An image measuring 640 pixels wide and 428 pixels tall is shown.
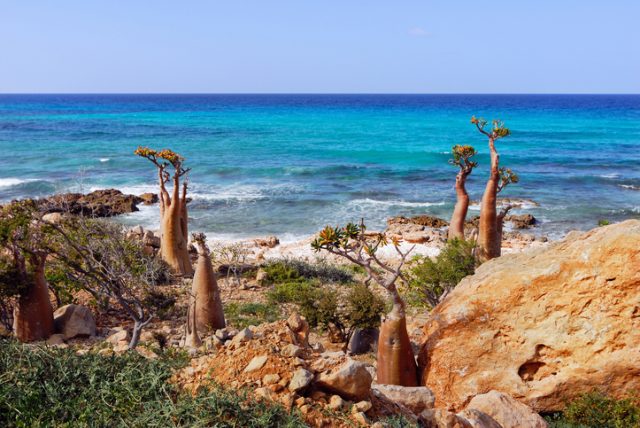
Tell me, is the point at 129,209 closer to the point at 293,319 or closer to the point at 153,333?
the point at 153,333

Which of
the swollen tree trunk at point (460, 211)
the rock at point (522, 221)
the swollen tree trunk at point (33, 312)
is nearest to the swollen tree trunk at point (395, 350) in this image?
the swollen tree trunk at point (33, 312)

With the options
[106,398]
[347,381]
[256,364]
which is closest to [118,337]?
[106,398]

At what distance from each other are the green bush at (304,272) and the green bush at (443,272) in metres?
4.31

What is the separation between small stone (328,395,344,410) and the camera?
6074 mm

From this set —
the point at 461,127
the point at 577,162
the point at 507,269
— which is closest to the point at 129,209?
the point at 507,269

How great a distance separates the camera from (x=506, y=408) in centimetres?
748

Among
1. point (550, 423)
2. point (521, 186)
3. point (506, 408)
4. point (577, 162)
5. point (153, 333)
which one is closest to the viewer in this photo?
point (506, 408)

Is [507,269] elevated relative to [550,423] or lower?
elevated

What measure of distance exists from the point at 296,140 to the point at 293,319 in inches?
2010

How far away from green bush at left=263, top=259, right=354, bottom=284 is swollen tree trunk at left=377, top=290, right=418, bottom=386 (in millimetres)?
8143

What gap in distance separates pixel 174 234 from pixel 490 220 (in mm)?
8332

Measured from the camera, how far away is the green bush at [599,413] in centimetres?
803

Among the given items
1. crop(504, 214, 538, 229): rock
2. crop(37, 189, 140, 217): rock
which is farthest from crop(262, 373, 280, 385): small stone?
crop(37, 189, 140, 217): rock

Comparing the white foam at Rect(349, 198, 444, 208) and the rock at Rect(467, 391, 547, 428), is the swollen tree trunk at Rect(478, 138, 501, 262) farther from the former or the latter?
the white foam at Rect(349, 198, 444, 208)
